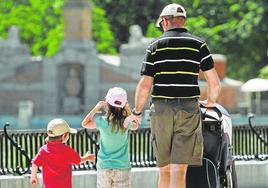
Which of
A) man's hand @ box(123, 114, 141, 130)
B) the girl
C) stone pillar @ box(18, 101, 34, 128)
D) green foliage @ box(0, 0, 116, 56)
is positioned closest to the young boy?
the girl

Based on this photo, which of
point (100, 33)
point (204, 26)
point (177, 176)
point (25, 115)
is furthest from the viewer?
point (204, 26)

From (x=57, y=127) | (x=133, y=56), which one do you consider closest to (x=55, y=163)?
(x=57, y=127)

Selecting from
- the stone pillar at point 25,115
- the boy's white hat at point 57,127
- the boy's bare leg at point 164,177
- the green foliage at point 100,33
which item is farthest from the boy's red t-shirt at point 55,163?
the green foliage at point 100,33

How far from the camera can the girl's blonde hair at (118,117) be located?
889 cm

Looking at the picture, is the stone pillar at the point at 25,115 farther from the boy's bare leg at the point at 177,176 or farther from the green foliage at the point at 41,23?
the boy's bare leg at the point at 177,176

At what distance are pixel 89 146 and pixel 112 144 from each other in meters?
3.53

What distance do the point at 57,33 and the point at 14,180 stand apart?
4131 cm

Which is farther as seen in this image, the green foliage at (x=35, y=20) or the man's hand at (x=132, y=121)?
the green foliage at (x=35, y=20)

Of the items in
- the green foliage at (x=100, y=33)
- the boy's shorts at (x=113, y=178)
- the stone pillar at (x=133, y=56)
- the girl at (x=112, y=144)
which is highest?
the green foliage at (x=100, y=33)

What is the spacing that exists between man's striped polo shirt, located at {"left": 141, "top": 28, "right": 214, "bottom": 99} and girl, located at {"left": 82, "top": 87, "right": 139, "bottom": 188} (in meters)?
0.62

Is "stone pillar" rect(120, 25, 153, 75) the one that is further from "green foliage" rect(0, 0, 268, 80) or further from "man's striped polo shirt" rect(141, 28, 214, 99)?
"man's striped polo shirt" rect(141, 28, 214, 99)

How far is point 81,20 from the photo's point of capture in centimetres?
4444

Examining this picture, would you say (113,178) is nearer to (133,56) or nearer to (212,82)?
(212,82)

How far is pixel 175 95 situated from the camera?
838 cm
